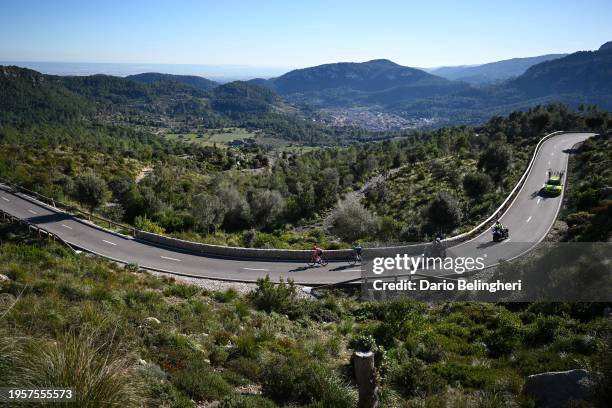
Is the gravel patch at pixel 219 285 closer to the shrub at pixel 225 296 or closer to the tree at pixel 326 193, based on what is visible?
the shrub at pixel 225 296

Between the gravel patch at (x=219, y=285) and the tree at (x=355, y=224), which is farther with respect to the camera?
the tree at (x=355, y=224)

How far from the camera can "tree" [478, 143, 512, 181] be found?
43025 mm

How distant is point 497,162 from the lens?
142ft

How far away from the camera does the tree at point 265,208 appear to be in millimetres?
41656

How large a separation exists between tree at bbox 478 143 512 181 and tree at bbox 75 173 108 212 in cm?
3948

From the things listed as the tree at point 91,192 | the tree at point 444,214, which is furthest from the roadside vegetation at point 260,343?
the tree at point 91,192

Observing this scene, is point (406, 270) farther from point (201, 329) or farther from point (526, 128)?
point (526, 128)

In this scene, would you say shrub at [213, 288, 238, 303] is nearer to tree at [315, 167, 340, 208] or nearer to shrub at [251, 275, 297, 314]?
shrub at [251, 275, 297, 314]

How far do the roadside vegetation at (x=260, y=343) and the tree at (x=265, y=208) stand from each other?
2493 centimetres

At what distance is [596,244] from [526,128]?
248 feet

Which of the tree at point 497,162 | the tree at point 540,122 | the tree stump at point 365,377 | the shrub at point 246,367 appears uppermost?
the tree at point 540,122

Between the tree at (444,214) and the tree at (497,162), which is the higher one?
the tree at (497,162)

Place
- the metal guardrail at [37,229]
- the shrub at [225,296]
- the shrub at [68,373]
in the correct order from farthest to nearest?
the metal guardrail at [37,229] < the shrub at [225,296] < the shrub at [68,373]

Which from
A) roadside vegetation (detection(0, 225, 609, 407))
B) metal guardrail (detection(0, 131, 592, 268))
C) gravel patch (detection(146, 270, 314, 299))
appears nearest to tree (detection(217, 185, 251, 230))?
metal guardrail (detection(0, 131, 592, 268))
